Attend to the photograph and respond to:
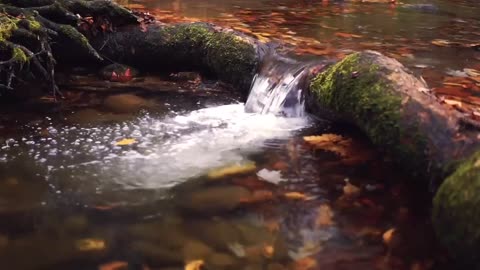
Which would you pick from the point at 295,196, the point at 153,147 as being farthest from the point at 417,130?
the point at 153,147

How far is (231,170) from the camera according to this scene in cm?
397

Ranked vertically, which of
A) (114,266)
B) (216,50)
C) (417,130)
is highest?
(216,50)

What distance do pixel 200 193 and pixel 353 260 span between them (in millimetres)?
1207

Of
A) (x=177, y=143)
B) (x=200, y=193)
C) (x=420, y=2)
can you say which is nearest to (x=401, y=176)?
(x=200, y=193)

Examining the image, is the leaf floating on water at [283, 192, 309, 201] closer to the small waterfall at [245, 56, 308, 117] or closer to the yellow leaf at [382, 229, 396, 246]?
the yellow leaf at [382, 229, 396, 246]

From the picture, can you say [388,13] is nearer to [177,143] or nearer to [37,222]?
[177,143]

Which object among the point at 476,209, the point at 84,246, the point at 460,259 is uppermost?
the point at 476,209

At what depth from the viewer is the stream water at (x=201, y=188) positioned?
293 cm

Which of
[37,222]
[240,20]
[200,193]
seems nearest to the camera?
[37,222]

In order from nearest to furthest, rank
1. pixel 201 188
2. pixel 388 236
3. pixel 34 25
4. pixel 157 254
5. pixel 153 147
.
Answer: pixel 157 254, pixel 388 236, pixel 201 188, pixel 153 147, pixel 34 25

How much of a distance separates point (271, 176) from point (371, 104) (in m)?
0.98

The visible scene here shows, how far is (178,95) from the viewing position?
5809 millimetres

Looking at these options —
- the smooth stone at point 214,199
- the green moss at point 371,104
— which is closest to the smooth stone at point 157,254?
the smooth stone at point 214,199

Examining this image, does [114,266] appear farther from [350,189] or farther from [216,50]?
[216,50]
